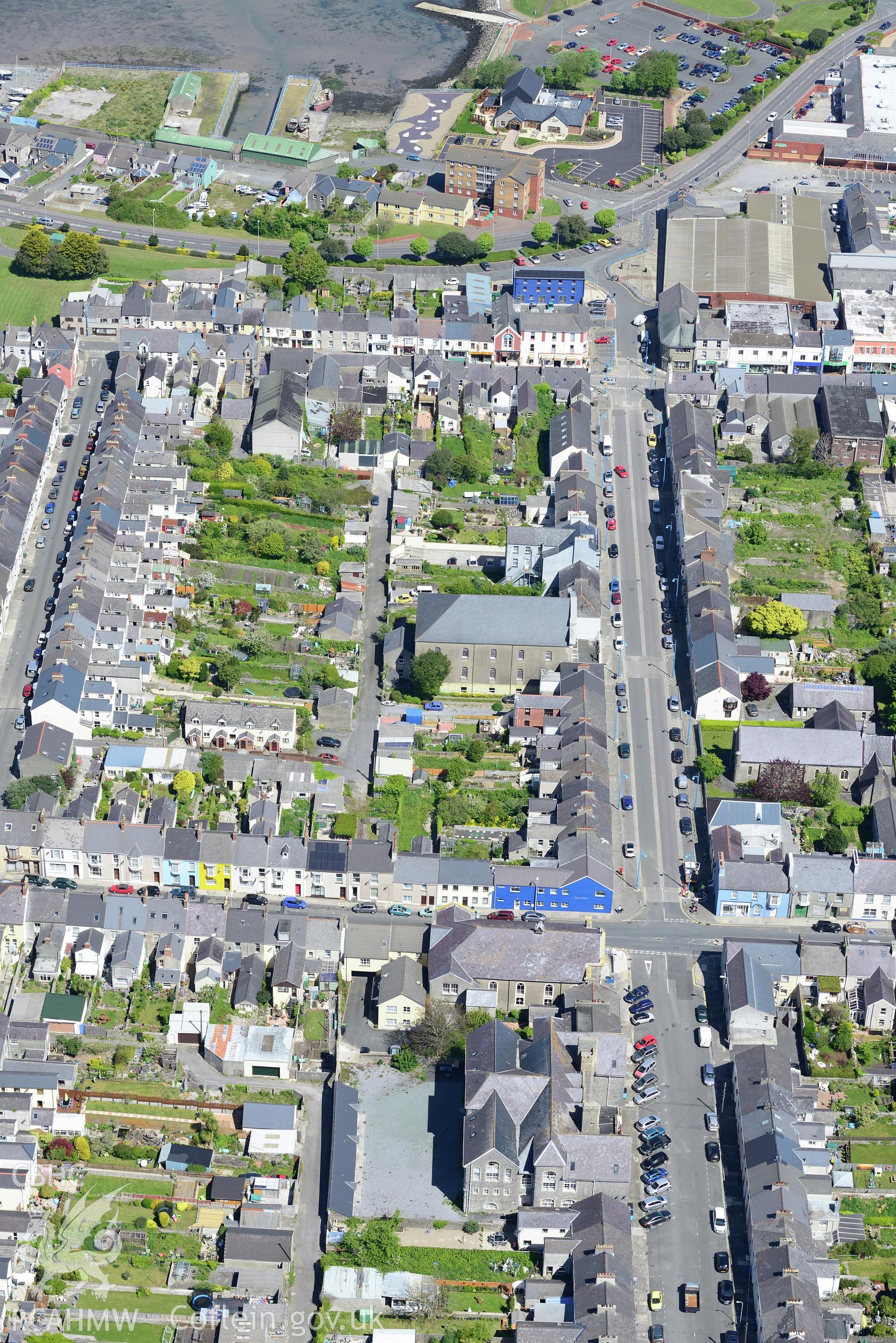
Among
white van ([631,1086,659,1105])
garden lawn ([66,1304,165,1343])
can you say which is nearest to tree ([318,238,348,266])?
white van ([631,1086,659,1105])

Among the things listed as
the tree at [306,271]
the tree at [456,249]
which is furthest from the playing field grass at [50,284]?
the tree at [456,249]

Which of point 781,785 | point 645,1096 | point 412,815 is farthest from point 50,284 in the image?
point 645,1096

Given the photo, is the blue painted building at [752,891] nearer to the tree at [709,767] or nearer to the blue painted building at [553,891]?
the blue painted building at [553,891]

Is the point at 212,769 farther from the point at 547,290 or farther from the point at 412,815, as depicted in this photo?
the point at 547,290

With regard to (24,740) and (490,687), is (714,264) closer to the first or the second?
(490,687)

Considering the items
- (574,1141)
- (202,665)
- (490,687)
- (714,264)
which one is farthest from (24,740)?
(714,264)

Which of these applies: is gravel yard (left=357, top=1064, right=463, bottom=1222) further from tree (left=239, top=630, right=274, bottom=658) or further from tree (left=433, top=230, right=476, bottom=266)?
tree (left=433, top=230, right=476, bottom=266)
